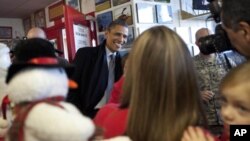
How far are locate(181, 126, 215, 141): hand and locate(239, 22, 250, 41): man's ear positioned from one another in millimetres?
397

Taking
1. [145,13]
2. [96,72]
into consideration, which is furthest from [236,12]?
[145,13]

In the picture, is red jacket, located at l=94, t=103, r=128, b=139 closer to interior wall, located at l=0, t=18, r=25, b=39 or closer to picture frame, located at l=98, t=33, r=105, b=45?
picture frame, located at l=98, t=33, r=105, b=45

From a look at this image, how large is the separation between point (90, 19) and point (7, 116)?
8.58ft

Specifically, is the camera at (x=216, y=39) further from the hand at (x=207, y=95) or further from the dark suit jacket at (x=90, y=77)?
the dark suit jacket at (x=90, y=77)

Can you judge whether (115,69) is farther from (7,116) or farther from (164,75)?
(164,75)

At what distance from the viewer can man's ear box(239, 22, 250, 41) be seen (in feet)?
3.38

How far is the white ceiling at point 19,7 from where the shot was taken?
4.60 m

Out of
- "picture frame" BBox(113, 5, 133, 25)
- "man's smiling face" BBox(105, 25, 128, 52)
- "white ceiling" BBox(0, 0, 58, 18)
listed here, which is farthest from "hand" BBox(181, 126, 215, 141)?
"white ceiling" BBox(0, 0, 58, 18)

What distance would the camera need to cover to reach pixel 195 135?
79cm

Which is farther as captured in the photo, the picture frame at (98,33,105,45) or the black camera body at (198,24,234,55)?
the picture frame at (98,33,105,45)

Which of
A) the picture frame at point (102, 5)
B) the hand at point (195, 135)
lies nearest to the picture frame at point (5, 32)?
the picture frame at point (102, 5)

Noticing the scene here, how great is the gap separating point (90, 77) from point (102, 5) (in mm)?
1554

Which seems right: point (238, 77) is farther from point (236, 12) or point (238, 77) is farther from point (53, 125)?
point (53, 125)

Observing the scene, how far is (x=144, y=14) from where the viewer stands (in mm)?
3273
